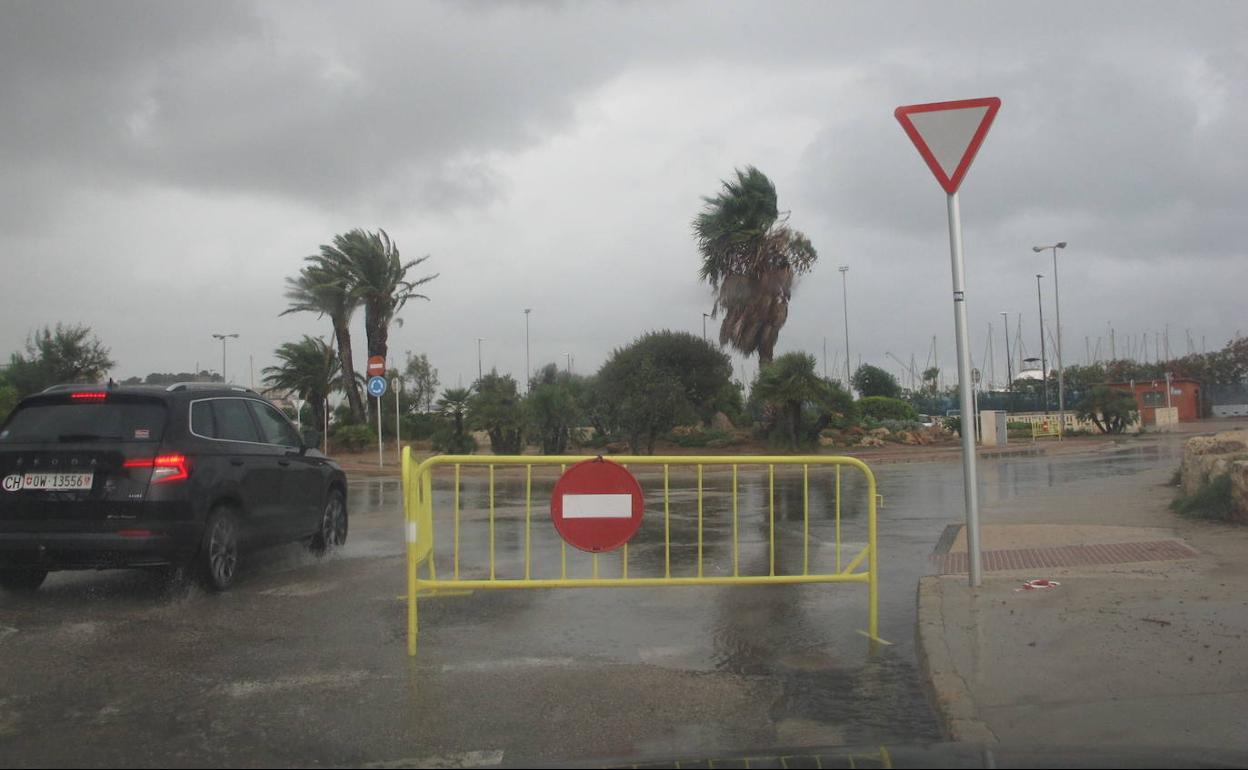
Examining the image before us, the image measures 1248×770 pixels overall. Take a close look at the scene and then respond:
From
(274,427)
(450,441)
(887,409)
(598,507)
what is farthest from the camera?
(887,409)

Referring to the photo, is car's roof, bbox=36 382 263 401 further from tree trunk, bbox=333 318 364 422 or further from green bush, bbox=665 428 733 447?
tree trunk, bbox=333 318 364 422

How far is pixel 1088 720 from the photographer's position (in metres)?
4.54

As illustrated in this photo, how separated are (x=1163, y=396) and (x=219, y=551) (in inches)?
2379

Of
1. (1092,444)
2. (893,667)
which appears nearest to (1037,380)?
(1092,444)

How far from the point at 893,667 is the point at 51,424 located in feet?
21.1

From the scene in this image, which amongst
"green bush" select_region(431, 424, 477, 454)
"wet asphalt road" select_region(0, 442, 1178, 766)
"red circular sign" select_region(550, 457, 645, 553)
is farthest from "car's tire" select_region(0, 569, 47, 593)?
"green bush" select_region(431, 424, 477, 454)

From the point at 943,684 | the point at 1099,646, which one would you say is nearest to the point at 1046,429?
the point at 1099,646

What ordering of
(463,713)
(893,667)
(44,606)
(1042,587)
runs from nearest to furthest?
(463,713), (893,667), (1042,587), (44,606)

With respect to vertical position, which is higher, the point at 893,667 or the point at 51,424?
the point at 51,424

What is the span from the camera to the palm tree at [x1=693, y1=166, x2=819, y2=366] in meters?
40.7

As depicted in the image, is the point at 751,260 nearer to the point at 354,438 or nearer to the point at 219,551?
the point at 354,438

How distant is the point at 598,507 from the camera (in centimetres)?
667

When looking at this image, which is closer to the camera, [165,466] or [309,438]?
[165,466]

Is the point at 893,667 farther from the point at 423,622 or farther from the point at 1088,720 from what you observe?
the point at 423,622
